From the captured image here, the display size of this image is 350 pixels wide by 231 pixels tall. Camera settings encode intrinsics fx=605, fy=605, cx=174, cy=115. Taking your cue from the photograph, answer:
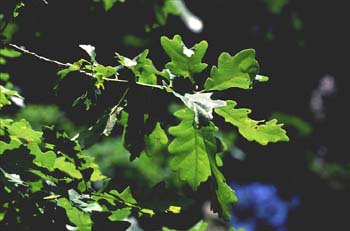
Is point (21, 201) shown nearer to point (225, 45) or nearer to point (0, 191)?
point (0, 191)

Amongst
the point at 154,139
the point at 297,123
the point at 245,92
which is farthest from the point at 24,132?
the point at 297,123

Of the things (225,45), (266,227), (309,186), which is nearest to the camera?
(225,45)

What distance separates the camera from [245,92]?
15.7 ft

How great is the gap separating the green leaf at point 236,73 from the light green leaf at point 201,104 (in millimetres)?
96

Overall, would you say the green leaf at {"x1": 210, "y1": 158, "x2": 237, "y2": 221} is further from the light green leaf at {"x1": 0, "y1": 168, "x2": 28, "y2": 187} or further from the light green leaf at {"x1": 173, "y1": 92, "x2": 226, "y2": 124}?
the light green leaf at {"x1": 0, "y1": 168, "x2": 28, "y2": 187}

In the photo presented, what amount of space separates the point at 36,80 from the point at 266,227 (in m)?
8.54

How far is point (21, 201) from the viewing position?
1.74 meters

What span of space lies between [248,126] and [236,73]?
6.0 inches

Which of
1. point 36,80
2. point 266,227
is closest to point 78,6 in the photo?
point 36,80

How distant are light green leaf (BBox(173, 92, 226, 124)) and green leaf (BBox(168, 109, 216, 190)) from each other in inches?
2.5

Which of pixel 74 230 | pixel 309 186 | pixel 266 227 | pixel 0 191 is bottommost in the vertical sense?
pixel 266 227

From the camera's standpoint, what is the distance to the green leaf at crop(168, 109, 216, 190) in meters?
1.60

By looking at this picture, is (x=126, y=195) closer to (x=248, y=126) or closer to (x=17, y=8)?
(x=248, y=126)

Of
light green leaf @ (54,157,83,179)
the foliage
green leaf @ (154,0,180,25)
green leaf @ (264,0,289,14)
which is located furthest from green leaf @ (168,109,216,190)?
green leaf @ (264,0,289,14)
